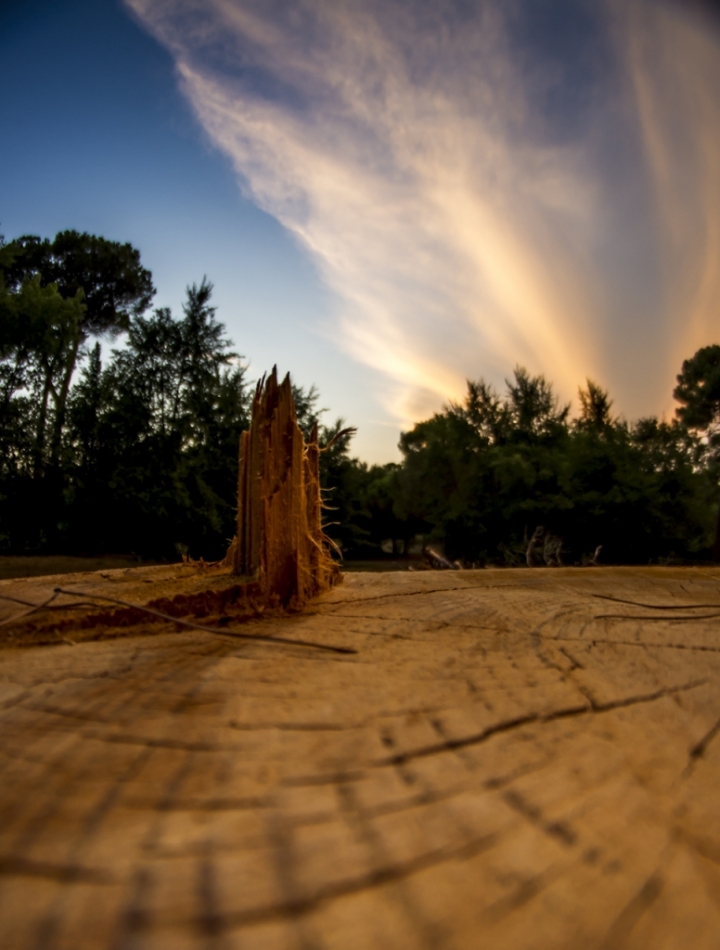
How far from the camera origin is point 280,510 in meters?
2.03

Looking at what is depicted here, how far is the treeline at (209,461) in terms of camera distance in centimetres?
1587

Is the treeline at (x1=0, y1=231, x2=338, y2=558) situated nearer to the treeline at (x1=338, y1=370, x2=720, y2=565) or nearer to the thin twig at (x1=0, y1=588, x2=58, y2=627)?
the treeline at (x1=338, y1=370, x2=720, y2=565)

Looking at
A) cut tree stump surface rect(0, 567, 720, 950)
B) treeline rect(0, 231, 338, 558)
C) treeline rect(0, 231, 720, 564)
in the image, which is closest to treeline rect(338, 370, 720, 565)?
treeline rect(0, 231, 720, 564)

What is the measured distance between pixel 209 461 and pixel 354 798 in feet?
57.0

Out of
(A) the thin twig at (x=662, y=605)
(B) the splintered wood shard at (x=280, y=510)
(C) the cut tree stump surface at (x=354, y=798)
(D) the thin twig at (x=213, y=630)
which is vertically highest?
(B) the splintered wood shard at (x=280, y=510)

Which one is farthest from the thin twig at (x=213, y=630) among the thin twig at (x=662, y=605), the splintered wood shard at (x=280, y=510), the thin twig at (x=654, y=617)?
the thin twig at (x=662, y=605)

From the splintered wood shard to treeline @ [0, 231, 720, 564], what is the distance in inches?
471

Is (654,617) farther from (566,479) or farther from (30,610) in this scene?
(566,479)

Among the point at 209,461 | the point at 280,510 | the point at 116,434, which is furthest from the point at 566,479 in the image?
the point at 280,510

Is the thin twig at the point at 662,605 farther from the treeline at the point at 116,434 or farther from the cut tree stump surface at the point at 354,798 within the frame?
the treeline at the point at 116,434

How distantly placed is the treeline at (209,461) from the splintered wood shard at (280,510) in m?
12.0

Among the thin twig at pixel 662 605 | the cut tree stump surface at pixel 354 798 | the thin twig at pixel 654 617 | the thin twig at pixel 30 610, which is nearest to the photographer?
the cut tree stump surface at pixel 354 798

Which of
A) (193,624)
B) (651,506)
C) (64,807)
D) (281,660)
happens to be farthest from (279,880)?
(651,506)

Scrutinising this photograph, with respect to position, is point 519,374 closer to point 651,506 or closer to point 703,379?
point 703,379
